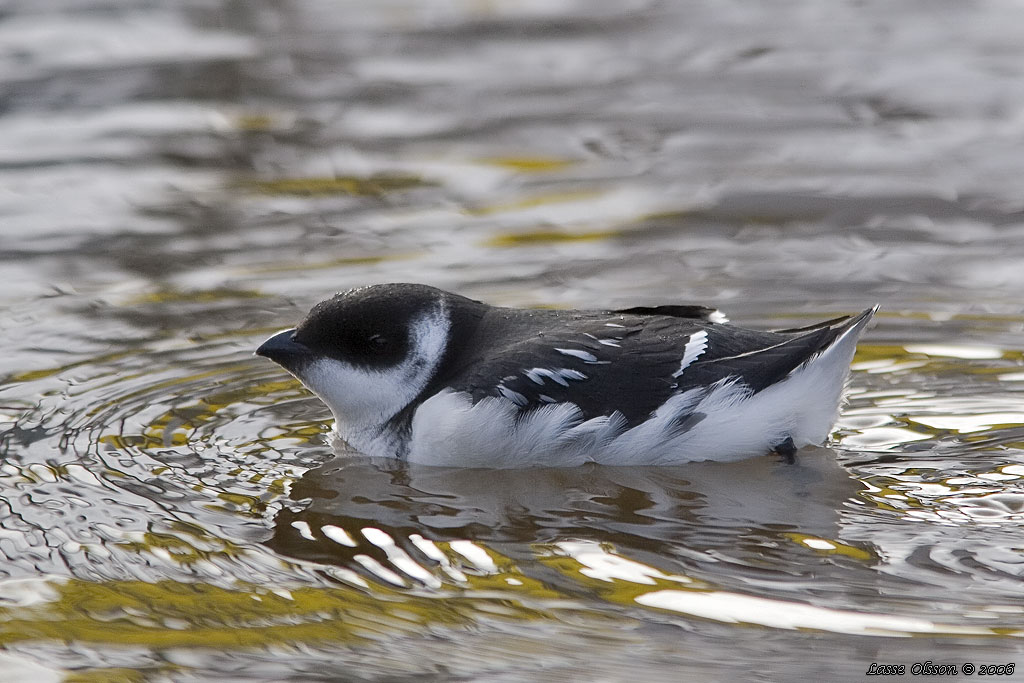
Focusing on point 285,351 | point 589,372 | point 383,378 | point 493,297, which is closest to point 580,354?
point 589,372

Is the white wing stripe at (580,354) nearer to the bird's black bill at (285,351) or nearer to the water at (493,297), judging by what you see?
the water at (493,297)

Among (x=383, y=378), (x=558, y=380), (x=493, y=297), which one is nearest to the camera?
(x=558, y=380)

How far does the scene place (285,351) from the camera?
6.18 metres

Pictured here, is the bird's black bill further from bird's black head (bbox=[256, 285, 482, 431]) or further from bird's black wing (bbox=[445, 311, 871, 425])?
bird's black wing (bbox=[445, 311, 871, 425])

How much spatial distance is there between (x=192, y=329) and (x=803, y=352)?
10.8ft

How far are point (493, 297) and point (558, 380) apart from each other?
205cm

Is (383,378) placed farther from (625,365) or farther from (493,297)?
(493,297)

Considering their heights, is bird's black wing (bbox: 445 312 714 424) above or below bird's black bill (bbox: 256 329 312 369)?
below

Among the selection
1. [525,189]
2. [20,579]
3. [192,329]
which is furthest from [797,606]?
[525,189]

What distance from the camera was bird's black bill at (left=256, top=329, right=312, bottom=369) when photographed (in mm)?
6180

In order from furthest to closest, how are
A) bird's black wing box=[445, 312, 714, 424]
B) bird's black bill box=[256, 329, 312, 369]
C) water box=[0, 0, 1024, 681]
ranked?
bird's black bill box=[256, 329, 312, 369]
bird's black wing box=[445, 312, 714, 424]
water box=[0, 0, 1024, 681]

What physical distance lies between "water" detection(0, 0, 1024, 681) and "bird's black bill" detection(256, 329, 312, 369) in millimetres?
476

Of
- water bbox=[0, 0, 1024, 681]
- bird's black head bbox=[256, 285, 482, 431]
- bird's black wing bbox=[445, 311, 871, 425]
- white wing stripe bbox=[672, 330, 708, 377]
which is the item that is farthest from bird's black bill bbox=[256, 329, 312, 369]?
white wing stripe bbox=[672, 330, 708, 377]

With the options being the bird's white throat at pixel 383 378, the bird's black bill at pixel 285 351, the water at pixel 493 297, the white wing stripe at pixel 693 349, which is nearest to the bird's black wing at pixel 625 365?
the white wing stripe at pixel 693 349
